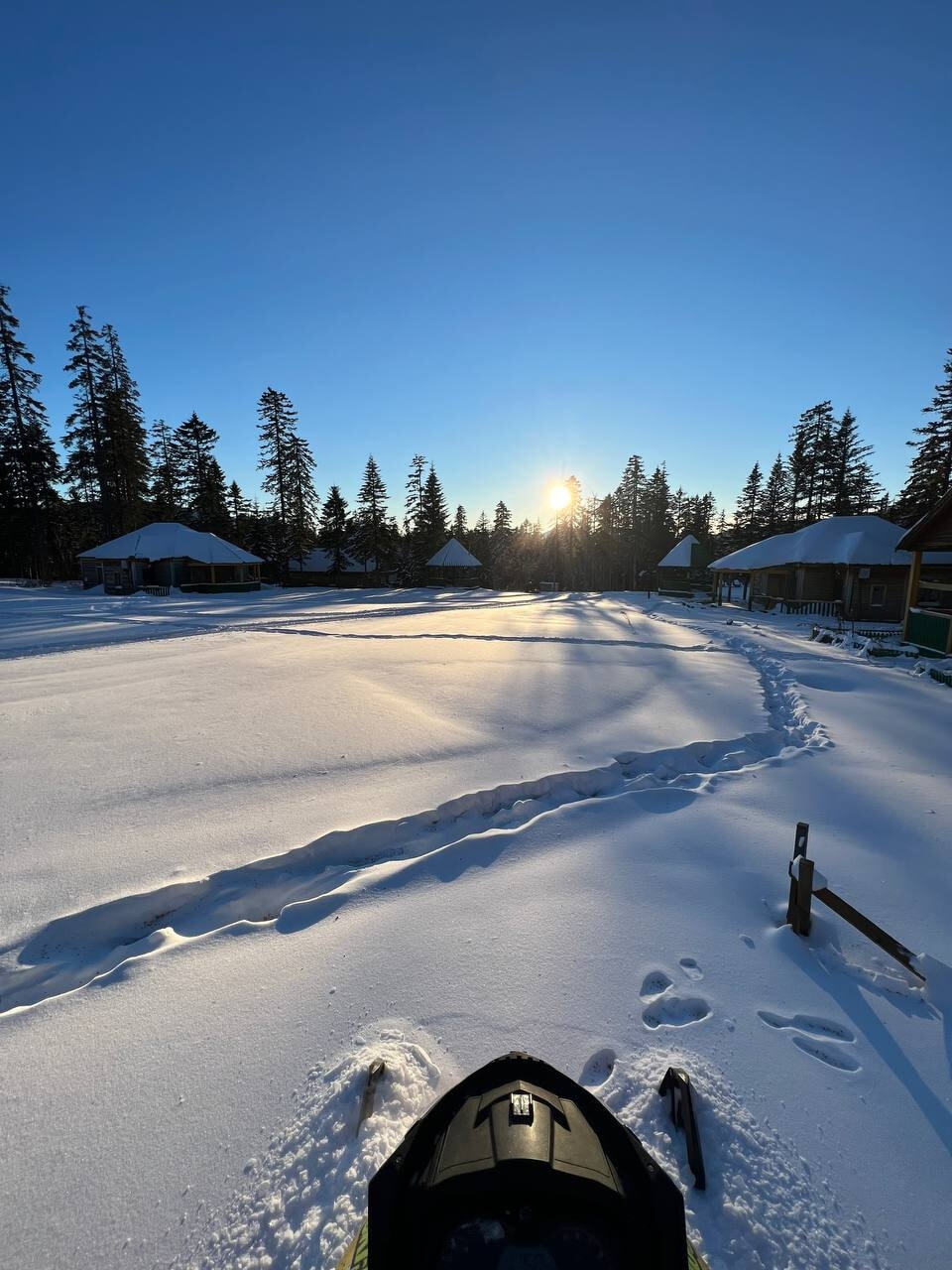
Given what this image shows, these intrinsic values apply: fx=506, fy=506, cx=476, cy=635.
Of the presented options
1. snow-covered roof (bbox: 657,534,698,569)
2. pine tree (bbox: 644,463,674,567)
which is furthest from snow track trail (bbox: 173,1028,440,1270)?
pine tree (bbox: 644,463,674,567)

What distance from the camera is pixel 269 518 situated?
45875 millimetres

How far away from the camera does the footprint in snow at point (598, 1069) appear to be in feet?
7.24

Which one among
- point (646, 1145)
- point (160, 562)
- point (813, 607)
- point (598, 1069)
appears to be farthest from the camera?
point (160, 562)

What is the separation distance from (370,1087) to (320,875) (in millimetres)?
1840

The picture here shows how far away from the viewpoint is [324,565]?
4534 centimetres

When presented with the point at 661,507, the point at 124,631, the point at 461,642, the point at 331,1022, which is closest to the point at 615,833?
the point at 331,1022

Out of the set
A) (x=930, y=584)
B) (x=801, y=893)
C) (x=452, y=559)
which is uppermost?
(x=452, y=559)

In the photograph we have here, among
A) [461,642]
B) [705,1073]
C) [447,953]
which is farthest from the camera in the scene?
[461,642]

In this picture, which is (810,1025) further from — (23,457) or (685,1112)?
(23,457)

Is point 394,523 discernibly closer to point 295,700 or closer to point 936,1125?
point 295,700

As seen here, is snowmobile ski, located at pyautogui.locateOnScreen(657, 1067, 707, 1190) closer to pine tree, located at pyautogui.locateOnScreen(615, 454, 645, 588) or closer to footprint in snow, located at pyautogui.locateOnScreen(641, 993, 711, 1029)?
footprint in snow, located at pyautogui.locateOnScreen(641, 993, 711, 1029)

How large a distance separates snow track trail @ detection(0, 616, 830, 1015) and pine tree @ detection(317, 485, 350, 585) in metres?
41.3

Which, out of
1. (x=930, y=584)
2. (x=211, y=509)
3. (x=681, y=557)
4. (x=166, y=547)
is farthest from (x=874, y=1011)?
(x=211, y=509)

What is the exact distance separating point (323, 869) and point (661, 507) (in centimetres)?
6106
